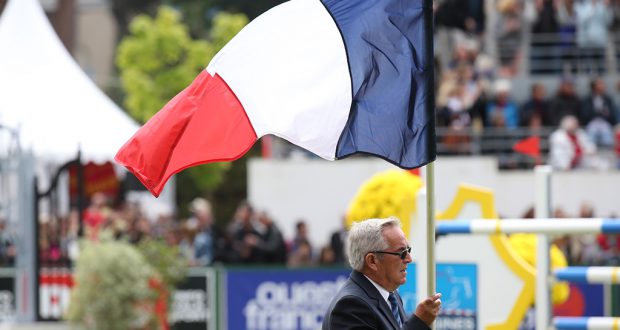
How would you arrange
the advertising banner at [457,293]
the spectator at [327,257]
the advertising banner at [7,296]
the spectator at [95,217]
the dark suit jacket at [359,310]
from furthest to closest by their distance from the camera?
the spectator at [327,257] → the spectator at [95,217] → the advertising banner at [7,296] → the advertising banner at [457,293] → the dark suit jacket at [359,310]

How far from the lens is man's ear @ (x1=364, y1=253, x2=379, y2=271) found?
619 centimetres

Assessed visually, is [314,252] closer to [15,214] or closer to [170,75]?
[15,214]

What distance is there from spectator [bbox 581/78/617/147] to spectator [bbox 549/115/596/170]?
0.57 feet

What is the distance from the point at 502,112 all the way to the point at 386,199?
14.1 m

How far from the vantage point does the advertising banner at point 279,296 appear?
17859mm

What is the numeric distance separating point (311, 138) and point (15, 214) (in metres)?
12.4

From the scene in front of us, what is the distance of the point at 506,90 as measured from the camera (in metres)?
24.1

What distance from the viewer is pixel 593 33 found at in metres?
25.8

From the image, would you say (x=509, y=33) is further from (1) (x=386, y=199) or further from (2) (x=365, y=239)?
(2) (x=365, y=239)

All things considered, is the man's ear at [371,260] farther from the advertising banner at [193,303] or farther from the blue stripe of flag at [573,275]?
the advertising banner at [193,303]

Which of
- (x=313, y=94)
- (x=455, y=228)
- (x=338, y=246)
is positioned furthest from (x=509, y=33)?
(x=313, y=94)

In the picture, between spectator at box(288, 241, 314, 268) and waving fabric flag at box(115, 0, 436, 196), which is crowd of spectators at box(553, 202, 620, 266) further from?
waving fabric flag at box(115, 0, 436, 196)

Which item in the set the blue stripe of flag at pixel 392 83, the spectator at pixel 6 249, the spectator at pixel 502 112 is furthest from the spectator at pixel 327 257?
the blue stripe of flag at pixel 392 83

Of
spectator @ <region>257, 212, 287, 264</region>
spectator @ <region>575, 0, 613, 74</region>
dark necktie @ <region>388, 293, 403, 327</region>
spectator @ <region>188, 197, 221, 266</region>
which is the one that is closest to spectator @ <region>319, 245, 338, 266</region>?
spectator @ <region>257, 212, 287, 264</region>
